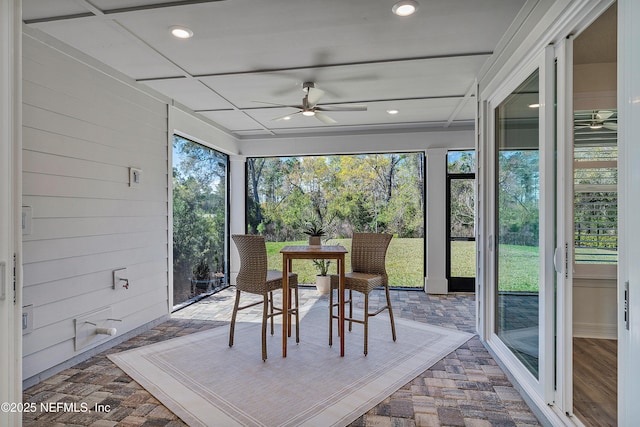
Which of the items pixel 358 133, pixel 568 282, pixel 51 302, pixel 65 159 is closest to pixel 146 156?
pixel 65 159

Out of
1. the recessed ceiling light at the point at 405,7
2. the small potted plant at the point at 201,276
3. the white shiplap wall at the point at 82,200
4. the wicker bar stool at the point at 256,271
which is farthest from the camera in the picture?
the small potted plant at the point at 201,276

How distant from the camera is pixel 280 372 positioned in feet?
9.00

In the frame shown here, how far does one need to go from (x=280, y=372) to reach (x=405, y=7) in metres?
2.71

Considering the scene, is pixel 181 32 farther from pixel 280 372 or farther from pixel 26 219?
pixel 280 372

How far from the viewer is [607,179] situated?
3244 mm

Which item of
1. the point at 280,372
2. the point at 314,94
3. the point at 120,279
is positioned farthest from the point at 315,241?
the point at 120,279

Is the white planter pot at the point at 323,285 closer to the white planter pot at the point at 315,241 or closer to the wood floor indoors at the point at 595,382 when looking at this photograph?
the white planter pot at the point at 315,241

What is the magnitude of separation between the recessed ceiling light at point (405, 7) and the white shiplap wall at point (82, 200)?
2.57 metres

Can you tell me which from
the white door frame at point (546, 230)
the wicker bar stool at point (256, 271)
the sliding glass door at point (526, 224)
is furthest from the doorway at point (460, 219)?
the wicker bar stool at point (256, 271)

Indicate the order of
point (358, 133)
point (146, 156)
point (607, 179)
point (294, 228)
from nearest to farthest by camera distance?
point (607, 179)
point (146, 156)
point (358, 133)
point (294, 228)

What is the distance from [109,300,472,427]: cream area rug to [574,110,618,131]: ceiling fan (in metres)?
2.30

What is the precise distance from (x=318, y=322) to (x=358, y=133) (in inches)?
121

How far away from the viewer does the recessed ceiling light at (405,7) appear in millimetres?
2191

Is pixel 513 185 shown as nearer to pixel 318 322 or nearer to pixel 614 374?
pixel 614 374
